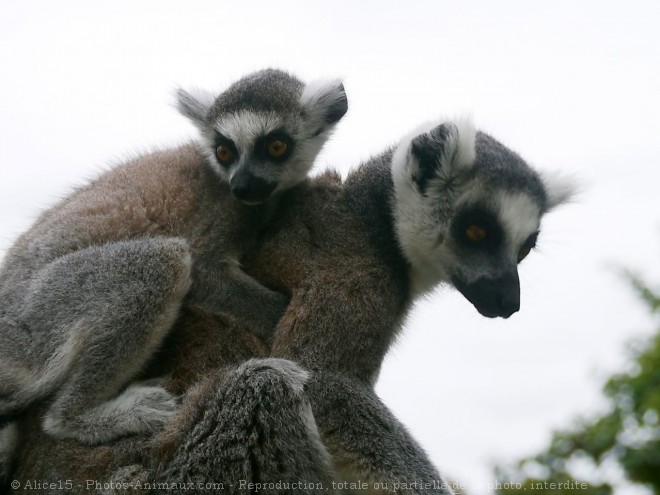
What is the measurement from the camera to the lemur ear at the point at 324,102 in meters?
7.68

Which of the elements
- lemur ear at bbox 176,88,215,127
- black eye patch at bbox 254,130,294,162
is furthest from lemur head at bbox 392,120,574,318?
lemur ear at bbox 176,88,215,127

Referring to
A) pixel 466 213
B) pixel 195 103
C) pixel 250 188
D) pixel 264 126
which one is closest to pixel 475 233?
pixel 466 213

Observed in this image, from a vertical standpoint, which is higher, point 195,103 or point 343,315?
point 195,103

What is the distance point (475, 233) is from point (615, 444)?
7.26m

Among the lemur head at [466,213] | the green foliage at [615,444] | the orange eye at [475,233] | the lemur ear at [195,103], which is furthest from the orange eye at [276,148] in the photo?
the green foliage at [615,444]

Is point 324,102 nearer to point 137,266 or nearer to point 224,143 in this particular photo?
point 224,143

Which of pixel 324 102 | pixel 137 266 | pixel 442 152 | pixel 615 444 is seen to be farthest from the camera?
pixel 615 444

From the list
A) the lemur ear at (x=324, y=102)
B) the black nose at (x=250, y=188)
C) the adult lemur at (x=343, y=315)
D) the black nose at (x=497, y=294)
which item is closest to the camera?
the adult lemur at (x=343, y=315)

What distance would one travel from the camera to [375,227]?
20.3 feet

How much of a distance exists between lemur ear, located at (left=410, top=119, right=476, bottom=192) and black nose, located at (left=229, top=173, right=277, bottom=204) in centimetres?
126

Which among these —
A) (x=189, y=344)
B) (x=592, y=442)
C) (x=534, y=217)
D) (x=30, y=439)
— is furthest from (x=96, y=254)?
(x=592, y=442)

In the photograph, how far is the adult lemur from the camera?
189 inches

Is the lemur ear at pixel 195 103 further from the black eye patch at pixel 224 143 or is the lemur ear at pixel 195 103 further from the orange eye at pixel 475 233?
the orange eye at pixel 475 233

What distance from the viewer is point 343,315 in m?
5.52
